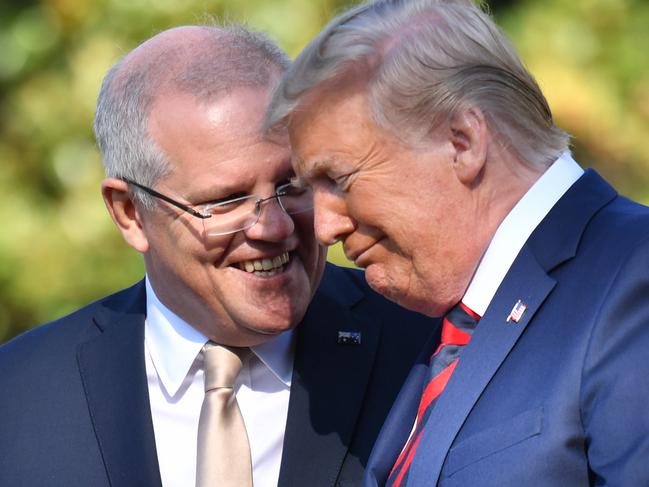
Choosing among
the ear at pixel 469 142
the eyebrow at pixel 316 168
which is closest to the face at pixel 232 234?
the eyebrow at pixel 316 168

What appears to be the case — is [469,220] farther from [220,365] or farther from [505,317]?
[220,365]

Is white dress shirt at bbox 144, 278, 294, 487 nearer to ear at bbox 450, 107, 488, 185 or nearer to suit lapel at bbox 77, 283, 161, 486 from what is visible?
suit lapel at bbox 77, 283, 161, 486

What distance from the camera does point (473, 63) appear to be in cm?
237

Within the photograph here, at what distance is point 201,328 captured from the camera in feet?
10.8

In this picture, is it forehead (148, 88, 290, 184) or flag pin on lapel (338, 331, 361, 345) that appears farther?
flag pin on lapel (338, 331, 361, 345)

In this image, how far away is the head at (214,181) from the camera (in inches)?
124

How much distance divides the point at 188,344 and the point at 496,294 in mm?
1200

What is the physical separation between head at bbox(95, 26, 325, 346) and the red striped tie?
0.71m

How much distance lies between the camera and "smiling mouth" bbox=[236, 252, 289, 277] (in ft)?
10.6

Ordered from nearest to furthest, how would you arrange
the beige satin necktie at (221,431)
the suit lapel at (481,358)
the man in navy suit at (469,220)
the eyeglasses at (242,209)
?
the man in navy suit at (469,220), the suit lapel at (481,358), the beige satin necktie at (221,431), the eyeglasses at (242,209)

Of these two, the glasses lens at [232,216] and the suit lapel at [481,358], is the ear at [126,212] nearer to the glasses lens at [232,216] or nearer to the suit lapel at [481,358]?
the glasses lens at [232,216]

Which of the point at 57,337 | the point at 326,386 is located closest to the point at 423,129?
the point at 326,386

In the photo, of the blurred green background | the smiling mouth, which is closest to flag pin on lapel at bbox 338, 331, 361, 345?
the smiling mouth

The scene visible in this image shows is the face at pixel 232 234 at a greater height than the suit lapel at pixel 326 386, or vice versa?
the face at pixel 232 234
